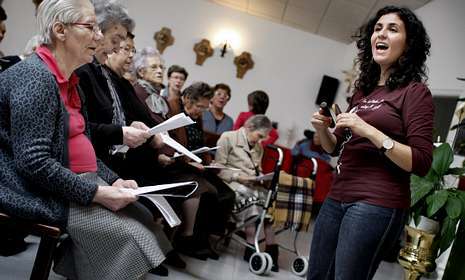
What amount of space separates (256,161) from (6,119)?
2675 millimetres

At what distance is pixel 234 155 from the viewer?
3594 millimetres

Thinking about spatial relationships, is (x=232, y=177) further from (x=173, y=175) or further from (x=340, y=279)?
(x=340, y=279)

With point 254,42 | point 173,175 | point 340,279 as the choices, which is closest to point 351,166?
point 340,279

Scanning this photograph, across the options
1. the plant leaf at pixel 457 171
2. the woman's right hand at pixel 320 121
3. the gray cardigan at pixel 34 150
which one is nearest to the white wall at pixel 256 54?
the plant leaf at pixel 457 171

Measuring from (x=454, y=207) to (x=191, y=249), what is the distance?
5.67ft

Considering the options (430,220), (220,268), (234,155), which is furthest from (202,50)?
(430,220)

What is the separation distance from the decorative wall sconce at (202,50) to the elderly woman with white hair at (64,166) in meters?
6.01

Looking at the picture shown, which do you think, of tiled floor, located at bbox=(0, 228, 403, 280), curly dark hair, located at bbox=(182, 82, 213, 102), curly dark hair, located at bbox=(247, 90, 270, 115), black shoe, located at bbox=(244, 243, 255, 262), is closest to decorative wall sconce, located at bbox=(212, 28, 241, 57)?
curly dark hair, located at bbox=(247, 90, 270, 115)

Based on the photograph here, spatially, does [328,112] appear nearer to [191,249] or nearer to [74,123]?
[74,123]

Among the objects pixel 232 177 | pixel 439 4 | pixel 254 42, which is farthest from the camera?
pixel 254 42

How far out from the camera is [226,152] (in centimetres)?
358

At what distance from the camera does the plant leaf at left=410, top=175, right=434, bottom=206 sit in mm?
2790

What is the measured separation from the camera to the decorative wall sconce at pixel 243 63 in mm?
7309

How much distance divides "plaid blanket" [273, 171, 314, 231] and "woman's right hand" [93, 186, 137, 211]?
2.21 metres
